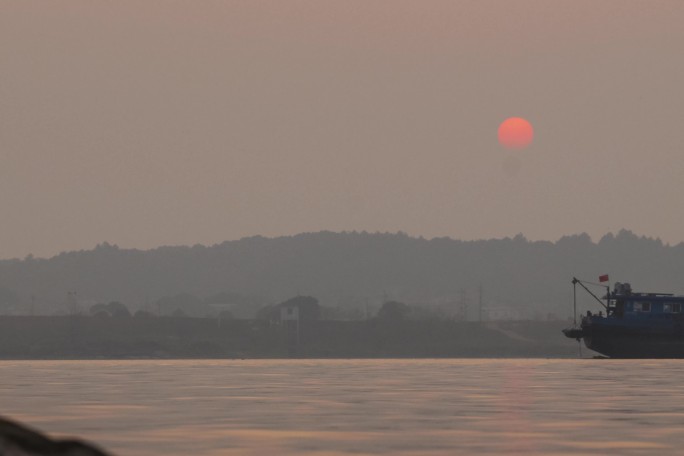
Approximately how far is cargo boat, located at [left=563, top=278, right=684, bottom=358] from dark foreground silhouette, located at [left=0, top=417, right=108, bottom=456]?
14351cm

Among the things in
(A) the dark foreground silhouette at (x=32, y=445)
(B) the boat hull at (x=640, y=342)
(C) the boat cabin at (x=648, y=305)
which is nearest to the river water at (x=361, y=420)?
(A) the dark foreground silhouette at (x=32, y=445)

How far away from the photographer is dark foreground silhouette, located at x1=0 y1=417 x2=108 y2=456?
562 inches

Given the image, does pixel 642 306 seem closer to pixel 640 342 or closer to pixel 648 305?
pixel 648 305

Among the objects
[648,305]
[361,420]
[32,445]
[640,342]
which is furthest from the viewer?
[648,305]

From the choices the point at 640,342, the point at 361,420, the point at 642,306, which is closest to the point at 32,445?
the point at 361,420

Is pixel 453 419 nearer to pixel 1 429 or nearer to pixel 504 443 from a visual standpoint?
pixel 504 443

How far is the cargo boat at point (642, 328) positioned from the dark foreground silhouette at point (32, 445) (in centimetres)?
14351

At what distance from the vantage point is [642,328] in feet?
516

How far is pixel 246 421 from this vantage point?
114ft

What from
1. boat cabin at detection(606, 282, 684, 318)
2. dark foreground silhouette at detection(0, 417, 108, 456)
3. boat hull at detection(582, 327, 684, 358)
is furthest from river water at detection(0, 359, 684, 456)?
boat cabin at detection(606, 282, 684, 318)

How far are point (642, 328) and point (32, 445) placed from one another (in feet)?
484

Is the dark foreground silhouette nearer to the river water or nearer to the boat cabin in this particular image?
the river water

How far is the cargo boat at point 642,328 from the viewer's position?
156 metres

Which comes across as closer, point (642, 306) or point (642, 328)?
point (642, 328)
